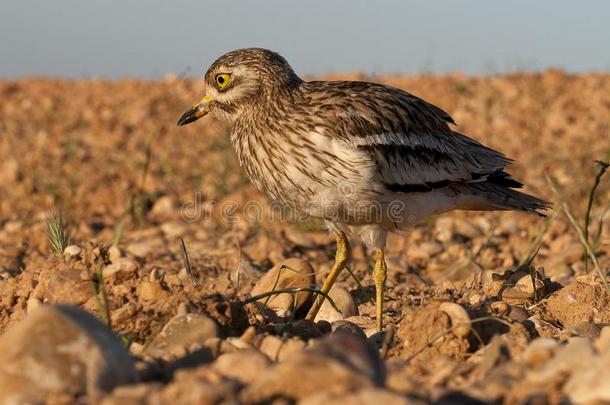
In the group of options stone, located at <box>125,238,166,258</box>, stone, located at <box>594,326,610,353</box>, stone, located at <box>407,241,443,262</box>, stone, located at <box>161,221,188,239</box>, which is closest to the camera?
stone, located at <box>594,326,610,353</box>

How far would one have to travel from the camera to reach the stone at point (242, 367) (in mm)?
2223

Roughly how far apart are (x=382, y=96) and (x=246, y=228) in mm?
2815

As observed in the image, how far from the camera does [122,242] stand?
21.9ft

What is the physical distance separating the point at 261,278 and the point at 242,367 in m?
2.58

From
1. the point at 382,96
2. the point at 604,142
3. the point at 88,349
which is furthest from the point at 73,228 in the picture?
the point at 604,142

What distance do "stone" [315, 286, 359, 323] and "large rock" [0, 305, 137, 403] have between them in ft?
6.43

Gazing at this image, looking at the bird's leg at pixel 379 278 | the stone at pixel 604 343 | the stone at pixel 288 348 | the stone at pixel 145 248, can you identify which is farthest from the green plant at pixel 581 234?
the stone at pixel 145 248

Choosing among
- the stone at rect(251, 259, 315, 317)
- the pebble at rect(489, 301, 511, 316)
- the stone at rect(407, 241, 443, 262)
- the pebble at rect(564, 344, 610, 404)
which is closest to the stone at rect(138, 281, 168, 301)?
the stone at rect(251, 259, 315, 317)

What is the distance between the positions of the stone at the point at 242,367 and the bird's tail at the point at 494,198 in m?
2.71

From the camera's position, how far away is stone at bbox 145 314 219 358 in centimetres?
277

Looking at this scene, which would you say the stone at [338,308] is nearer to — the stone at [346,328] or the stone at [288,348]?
the stone at [346,328]

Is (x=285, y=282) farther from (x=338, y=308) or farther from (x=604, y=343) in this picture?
(x=604, y=343)

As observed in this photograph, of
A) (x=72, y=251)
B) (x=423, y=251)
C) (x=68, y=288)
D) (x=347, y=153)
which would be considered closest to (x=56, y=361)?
(x=68, y=288)

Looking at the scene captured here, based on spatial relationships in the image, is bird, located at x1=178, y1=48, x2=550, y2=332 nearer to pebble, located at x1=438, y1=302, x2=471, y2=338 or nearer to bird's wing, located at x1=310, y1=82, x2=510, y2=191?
bird's wing, located at x1=310, y1=82, x2=510, y2=191
